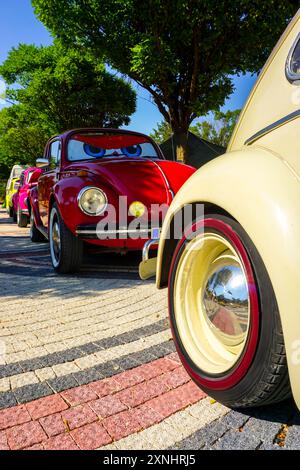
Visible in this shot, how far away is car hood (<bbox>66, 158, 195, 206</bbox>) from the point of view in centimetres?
415

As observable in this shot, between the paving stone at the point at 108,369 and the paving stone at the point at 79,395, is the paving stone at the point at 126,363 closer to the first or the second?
the paving stone at the point at 108,369

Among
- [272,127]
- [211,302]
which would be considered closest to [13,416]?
[211,302]

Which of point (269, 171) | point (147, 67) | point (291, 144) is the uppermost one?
point (147, 67)

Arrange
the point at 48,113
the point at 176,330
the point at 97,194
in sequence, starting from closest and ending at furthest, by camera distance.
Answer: the point at 176,330
the point at 97,194
the point at 48,113

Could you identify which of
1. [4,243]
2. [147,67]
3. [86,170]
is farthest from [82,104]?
[86,170]

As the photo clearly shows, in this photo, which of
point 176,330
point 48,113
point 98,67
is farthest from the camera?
point 48,113

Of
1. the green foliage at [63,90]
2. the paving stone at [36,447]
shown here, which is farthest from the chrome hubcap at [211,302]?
the green foliage at [63,90]

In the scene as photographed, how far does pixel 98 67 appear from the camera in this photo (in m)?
21.7

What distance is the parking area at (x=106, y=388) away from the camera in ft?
5.30

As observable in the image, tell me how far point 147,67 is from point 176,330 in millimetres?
11343

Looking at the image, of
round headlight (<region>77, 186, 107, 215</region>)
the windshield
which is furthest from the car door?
round headlight (<region>77, 186, 107, 215</region>)

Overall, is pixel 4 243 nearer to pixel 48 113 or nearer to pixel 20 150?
pixel 48 113

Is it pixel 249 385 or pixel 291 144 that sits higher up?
pixel 291 144

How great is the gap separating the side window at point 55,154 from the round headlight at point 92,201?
1.47 metres
